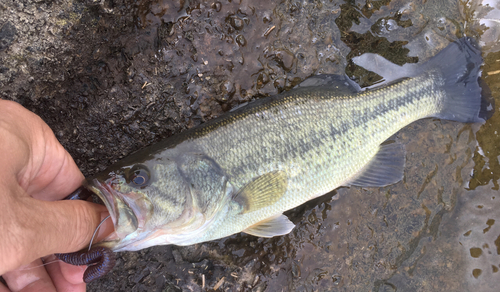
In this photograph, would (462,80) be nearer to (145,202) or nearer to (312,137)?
(312,137)

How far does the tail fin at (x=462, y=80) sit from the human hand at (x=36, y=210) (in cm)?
321

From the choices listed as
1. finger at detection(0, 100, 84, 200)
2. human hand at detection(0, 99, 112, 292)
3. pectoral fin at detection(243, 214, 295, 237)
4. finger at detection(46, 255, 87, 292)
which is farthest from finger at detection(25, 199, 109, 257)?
pectoral fin at detection(243, 214, 295, 237)

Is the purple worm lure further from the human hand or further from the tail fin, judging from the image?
the tail fin

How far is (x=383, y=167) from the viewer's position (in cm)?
282

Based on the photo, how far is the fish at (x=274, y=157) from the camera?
2242 millimetres

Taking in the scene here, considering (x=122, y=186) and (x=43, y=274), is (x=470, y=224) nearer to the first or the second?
(x=122, y=186)

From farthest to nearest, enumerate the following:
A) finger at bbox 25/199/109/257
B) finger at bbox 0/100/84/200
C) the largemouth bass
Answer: the largemouth bass → finger at bbox 0/100/84/200 → finger at bbox 25/199/109/257

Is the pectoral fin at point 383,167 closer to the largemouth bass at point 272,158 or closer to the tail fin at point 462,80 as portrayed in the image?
the largemouth bass at point 272,158

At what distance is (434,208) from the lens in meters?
2.94

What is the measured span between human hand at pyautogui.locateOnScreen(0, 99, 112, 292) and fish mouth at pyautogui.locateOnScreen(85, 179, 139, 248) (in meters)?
0.13

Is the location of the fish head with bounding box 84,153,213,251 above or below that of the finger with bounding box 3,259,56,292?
above

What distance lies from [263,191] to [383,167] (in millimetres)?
1257

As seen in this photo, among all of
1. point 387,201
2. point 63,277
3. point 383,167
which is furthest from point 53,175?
point 387,201

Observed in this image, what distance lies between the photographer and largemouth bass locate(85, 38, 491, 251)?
224cm
